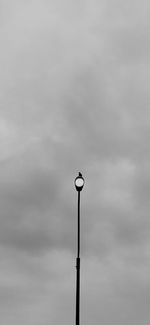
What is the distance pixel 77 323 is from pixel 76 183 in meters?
5.63

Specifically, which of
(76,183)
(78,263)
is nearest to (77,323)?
(78,263)

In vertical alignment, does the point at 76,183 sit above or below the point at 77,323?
above

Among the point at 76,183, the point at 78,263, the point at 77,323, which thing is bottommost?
the point at 77,323

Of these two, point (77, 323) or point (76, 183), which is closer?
point (77, 323)

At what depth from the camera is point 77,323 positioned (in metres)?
26.6

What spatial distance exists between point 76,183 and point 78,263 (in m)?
3.25

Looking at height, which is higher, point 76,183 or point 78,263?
point 76,183

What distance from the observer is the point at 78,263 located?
91.8ft

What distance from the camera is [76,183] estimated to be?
93.1 ft

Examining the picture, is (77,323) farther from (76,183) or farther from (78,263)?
(76,183)

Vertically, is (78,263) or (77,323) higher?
(78,263)

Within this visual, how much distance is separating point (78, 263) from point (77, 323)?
8.30 feet
